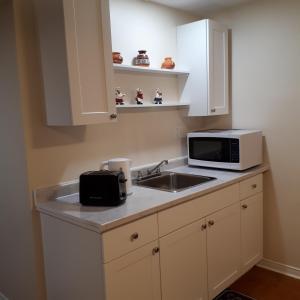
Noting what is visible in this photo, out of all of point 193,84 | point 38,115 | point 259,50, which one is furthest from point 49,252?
point 259,50

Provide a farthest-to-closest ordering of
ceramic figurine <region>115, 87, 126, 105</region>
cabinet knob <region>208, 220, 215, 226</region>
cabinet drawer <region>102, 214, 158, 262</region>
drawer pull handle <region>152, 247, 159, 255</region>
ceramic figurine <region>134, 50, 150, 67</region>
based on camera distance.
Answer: ceramic figurine <region>134, 50, 150, 67</region>, ceramic figurine <region>115, 87, 126, 105</region>, cabinet knob <region>208, 220, 215, 226</region>, drawer pull handle <region>152, 247, 159, 255</region>, cabinet drawer <region>102, 214, 158, 262</region>

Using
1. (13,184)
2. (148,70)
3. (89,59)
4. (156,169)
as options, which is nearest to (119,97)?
(148,70)

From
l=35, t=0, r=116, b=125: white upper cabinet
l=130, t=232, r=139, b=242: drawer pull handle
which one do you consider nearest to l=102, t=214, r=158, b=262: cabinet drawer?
l=130, t=232, r=139, b=242: drawer pull handle

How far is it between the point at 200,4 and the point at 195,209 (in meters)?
1.82

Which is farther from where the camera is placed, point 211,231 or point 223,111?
point 223,111

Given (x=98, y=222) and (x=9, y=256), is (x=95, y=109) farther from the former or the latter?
(x=9, y=256)

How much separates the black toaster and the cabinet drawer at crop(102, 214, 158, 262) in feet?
0.67

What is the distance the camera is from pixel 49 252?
78.0 inches

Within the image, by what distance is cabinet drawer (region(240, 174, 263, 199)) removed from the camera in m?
2.56

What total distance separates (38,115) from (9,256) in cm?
107

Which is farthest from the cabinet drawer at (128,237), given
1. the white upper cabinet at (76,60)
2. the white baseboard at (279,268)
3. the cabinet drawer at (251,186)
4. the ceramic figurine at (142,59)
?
the white baseboard at (279,268)

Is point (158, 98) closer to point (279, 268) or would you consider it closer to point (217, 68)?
point (217, 68)

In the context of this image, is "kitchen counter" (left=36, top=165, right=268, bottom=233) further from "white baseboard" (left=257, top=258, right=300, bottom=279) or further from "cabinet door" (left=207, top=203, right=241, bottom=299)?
"white baseboard" (left=257, top=258, right=300, bottom=279)

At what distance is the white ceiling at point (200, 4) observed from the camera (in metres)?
2.72
